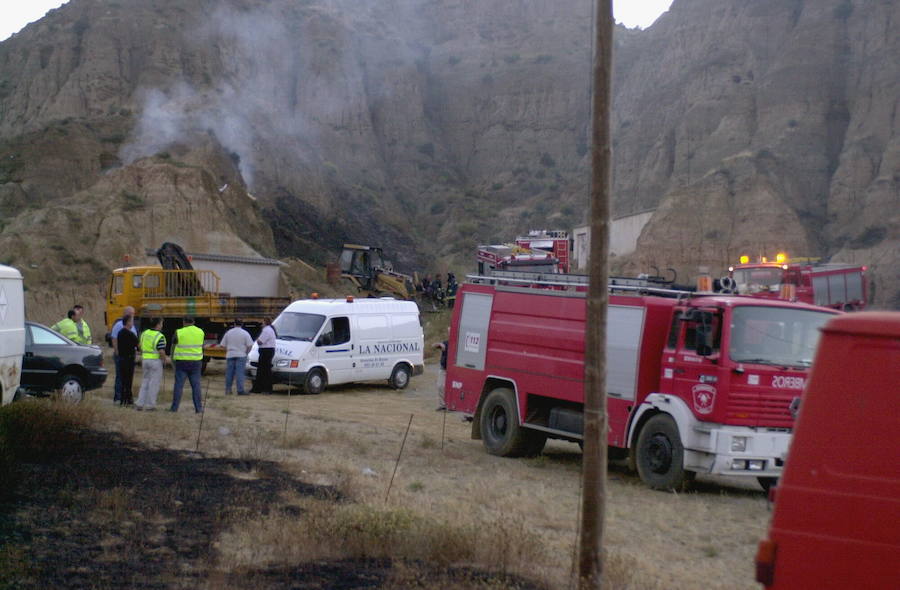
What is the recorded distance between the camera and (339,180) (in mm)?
79438

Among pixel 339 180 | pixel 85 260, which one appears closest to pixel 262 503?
pixel 85 260

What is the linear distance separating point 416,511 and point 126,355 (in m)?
9.88

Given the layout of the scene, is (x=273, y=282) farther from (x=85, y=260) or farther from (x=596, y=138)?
(x=596, y=138)

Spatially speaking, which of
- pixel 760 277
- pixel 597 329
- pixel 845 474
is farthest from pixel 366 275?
pixel 845 474

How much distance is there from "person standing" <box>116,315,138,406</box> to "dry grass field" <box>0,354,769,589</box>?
146cm

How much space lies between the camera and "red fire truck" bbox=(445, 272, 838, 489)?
1040cm

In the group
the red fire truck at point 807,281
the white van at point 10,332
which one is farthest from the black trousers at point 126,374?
the red fire truck at point 807,281

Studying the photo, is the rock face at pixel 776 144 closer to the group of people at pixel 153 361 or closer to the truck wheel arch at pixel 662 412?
the truck wheel arch at pixel 662 412

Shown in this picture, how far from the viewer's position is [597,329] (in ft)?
18.8

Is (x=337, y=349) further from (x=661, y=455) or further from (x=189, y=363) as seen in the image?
(x=661, y=455)

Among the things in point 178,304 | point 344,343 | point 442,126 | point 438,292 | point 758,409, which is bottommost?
point 758,409

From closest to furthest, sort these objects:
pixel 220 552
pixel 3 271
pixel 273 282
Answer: pixel 220 552, pixel 3 271, pixel 273 282

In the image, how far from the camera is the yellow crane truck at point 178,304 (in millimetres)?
25344

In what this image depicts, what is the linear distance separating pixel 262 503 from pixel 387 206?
243 feet
